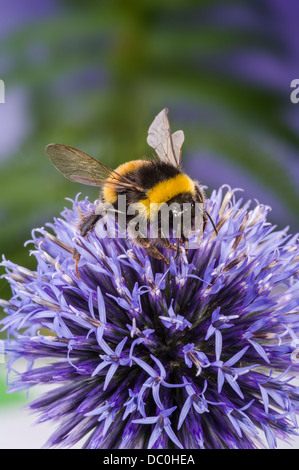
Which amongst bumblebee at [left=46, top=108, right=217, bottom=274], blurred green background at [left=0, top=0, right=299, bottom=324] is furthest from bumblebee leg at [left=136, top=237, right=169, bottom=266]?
blurred green background at [left=0, top=0, right=299, bottom=324]

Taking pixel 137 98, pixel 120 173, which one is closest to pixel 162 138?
pixel 120 173

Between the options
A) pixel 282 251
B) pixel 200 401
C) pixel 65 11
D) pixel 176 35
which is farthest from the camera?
→ pixel 176 35

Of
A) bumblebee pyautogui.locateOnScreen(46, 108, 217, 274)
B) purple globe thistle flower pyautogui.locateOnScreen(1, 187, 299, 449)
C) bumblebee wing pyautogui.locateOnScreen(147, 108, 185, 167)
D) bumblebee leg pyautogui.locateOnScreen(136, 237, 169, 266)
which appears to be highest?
bumblebee wing pyautogui.locateOnScreen(147, 108, 185, 167)

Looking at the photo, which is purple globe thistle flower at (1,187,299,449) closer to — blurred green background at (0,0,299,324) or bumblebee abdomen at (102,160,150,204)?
bumblebee abdomen at (102,160,150,204)

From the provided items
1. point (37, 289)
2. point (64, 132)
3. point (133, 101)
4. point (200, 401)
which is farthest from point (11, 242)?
point (200, 401)

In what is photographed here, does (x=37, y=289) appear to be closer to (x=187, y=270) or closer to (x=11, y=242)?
(x=187, y=270)


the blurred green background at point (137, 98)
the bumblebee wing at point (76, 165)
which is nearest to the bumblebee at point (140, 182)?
the bumblebee wing at point (76, 165)

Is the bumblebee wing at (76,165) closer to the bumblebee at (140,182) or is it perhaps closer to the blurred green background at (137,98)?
the bumblebee at (140,182)
